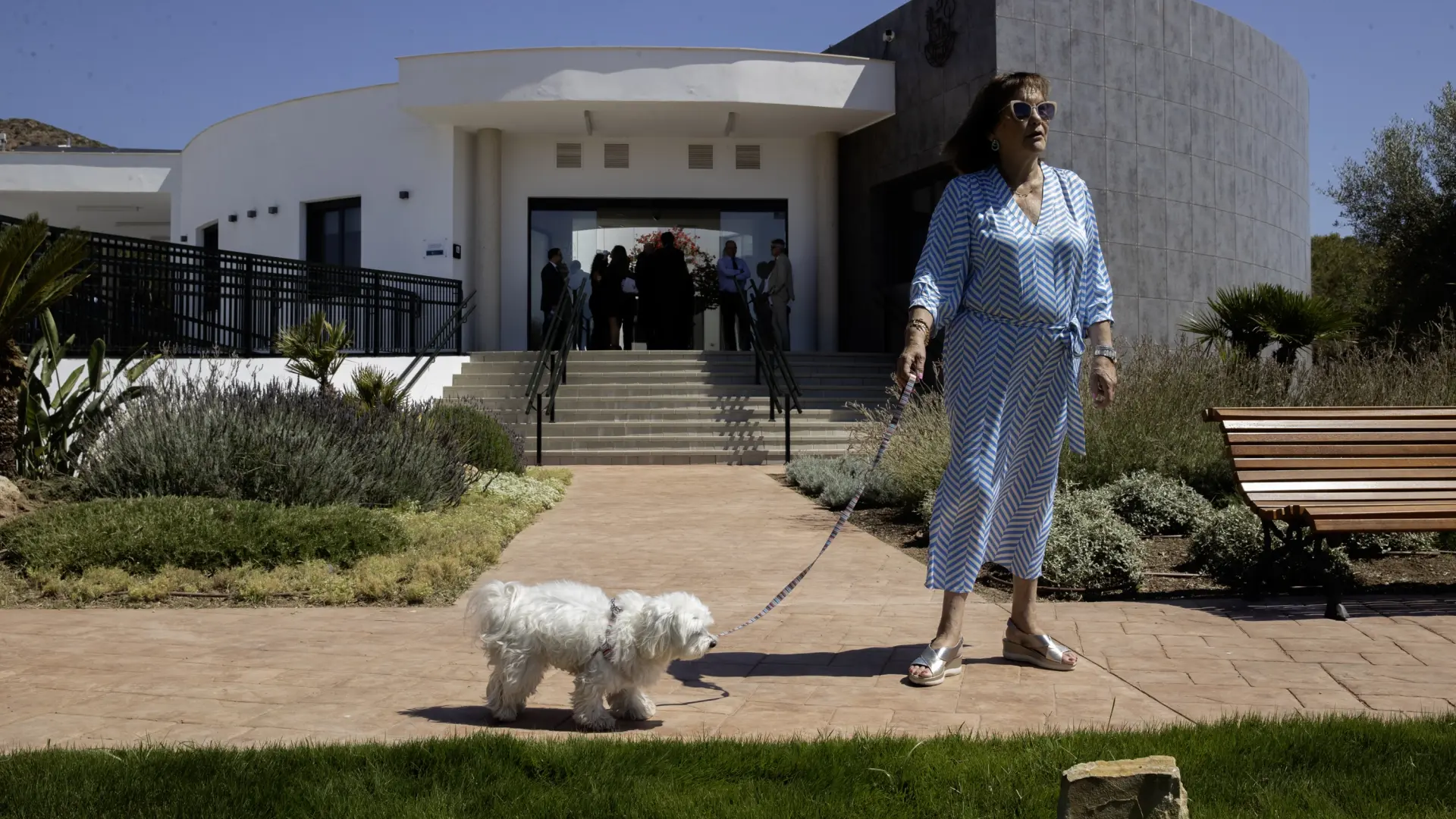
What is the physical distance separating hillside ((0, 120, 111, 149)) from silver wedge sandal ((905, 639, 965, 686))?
71516 mm

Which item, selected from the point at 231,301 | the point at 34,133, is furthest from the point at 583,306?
the point at 34,133

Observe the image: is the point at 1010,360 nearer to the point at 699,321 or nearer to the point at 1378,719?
the point at 1378,719

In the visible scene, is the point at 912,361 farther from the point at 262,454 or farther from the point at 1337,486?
the point at 262,454

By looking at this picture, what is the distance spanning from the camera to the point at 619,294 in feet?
66.7

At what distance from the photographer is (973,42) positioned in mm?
17391

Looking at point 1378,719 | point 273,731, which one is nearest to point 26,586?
point 273,731

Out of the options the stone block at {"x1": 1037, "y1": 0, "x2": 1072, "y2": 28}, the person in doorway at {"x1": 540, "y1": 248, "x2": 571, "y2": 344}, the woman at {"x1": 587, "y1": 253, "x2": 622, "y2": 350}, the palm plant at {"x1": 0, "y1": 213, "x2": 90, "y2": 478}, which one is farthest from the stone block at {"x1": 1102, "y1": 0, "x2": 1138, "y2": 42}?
the palm plant at {"x1": 0, "y1": 213, "x2": 90, "y2": 478}

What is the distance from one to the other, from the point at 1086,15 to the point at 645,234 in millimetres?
8273

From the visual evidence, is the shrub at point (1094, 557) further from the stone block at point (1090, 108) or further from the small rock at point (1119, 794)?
the stone block at point (1090, 108)

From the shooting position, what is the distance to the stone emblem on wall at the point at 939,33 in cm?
1797

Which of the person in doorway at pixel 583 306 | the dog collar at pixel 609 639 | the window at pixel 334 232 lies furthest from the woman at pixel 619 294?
the dog collar at pixel 609 639

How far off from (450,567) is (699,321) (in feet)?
52.9

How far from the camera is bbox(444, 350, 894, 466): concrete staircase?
50.4ft

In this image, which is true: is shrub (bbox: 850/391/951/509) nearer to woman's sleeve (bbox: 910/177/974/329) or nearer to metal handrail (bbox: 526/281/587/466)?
woman's sleeve (bbox: 910/177/974/329)
